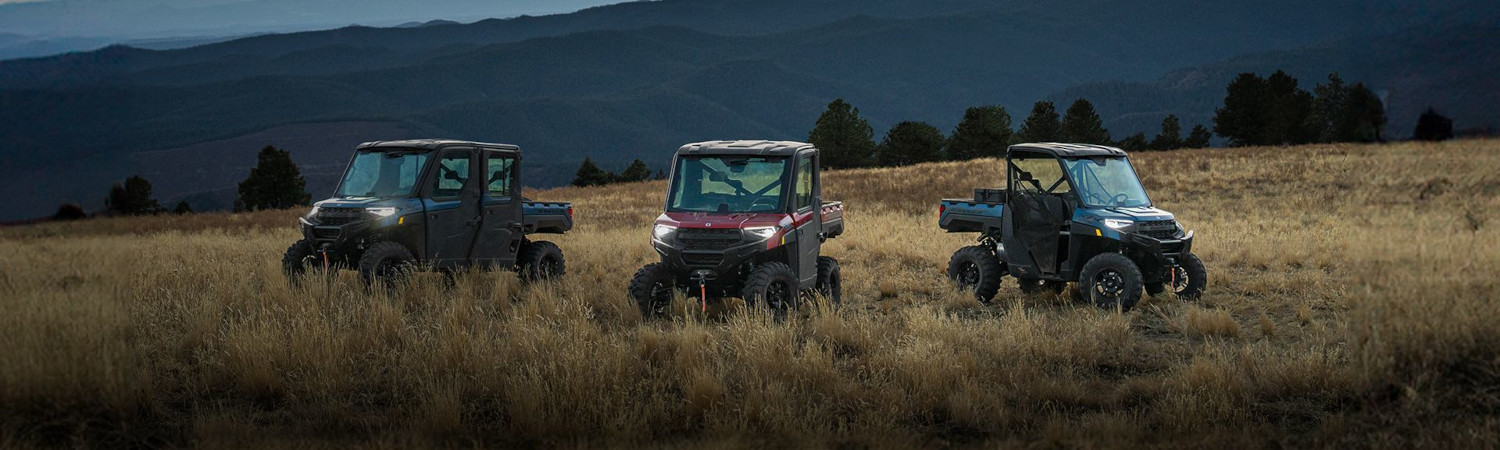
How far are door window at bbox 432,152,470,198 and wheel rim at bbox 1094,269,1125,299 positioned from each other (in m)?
9.15

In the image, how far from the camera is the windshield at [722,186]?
1189 centimetres

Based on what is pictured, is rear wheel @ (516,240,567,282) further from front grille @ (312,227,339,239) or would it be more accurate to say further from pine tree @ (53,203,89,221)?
pine tree @ (53,203,89,221)

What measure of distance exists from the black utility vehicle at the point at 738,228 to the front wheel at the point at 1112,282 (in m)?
3.40

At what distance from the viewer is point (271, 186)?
87.6 m

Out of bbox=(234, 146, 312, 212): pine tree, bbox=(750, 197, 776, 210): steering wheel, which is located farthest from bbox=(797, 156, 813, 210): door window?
bbox=(234, 146, 312, 212): pine tree

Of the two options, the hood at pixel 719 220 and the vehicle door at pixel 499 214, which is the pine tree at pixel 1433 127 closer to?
the hood at pixel 719 220

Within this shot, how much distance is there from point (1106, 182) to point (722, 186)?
503 centimetres

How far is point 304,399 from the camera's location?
8.07 m

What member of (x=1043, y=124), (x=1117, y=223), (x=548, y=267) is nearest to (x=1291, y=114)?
(x=1043, y=124)

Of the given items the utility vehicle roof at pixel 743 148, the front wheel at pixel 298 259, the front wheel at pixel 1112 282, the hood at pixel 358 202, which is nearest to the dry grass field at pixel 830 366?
the front wheel at pixel 1112 282

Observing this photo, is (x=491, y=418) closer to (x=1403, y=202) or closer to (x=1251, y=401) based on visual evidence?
(x=1251, y=401)

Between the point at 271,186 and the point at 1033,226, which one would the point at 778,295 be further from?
the point at 271,186

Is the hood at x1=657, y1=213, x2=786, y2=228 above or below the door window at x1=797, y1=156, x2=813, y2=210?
below

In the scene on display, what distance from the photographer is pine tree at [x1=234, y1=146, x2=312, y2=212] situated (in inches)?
3440
